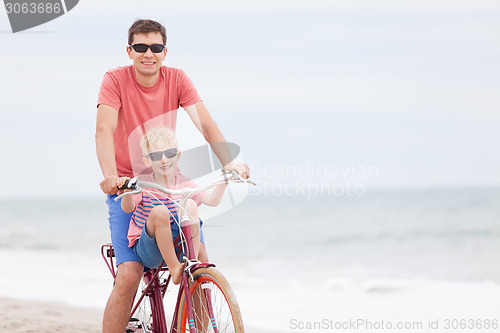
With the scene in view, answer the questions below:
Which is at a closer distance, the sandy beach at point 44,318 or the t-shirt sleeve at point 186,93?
the t-shirt sleeve at point 186,93

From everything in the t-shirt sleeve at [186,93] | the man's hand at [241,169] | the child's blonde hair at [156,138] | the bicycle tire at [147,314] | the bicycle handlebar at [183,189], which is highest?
the t-shirt sleeve at [186,93]

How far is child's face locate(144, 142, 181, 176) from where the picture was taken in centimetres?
321

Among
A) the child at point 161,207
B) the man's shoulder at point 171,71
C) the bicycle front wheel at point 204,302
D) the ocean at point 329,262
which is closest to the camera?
the bicycle front wheel at point 204,302

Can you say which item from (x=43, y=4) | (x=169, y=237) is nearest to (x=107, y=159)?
(x=169, y=237)

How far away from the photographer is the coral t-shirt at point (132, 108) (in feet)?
11.7

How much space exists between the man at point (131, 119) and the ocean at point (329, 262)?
1170 millimetres

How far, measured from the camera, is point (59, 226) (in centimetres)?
2550

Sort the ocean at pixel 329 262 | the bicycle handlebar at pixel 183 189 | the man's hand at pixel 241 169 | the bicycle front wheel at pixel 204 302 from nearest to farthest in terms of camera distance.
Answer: the bicycle handlebar at pixel 183 189 < the bicycle front wheel at pixel 204 302 < the man's hand at pixel 241 169 < the ocean at pixel 329 262

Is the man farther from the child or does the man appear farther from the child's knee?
the child's knee

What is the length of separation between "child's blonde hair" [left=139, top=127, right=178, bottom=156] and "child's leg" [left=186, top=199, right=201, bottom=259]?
1.00ft

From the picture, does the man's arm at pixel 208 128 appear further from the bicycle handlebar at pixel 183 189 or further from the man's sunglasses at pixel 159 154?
the man's sunglasses at pixel 159 154

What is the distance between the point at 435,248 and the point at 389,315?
8.72m

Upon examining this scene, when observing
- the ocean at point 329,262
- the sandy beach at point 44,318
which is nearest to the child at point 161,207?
the ocean at point 329,262

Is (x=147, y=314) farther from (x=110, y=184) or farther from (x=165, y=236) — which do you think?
(x=110, y=184)
